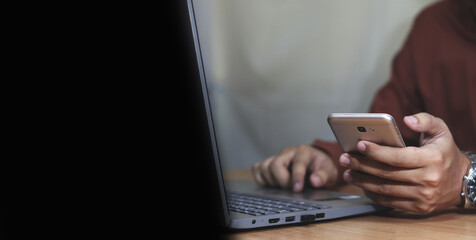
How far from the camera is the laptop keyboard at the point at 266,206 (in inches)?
26.2

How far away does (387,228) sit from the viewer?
A: 0.64 meters

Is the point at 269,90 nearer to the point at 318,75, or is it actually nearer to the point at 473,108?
the point at 318,75

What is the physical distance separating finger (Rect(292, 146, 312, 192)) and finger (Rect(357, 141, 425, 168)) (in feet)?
0.94

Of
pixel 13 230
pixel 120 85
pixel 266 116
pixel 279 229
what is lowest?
pixel 266 116

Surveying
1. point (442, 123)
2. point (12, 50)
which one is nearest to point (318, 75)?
point (442, 123)

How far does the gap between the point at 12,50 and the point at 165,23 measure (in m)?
0.14

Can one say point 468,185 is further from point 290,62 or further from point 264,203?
point 290,62

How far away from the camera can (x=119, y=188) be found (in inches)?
18.6

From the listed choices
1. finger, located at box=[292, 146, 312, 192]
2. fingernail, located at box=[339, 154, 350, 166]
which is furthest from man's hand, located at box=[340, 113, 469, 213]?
finger, located at box=[292, 146, 312, 192]

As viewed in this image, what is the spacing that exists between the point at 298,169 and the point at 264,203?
0.67 ft

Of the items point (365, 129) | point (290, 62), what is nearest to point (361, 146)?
point (365, 129)

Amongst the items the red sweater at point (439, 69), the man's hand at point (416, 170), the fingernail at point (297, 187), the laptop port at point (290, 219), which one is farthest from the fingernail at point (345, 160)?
the red sweater at point (439, 69)

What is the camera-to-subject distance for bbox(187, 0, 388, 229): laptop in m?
0.54

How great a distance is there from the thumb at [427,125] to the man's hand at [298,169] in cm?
29
